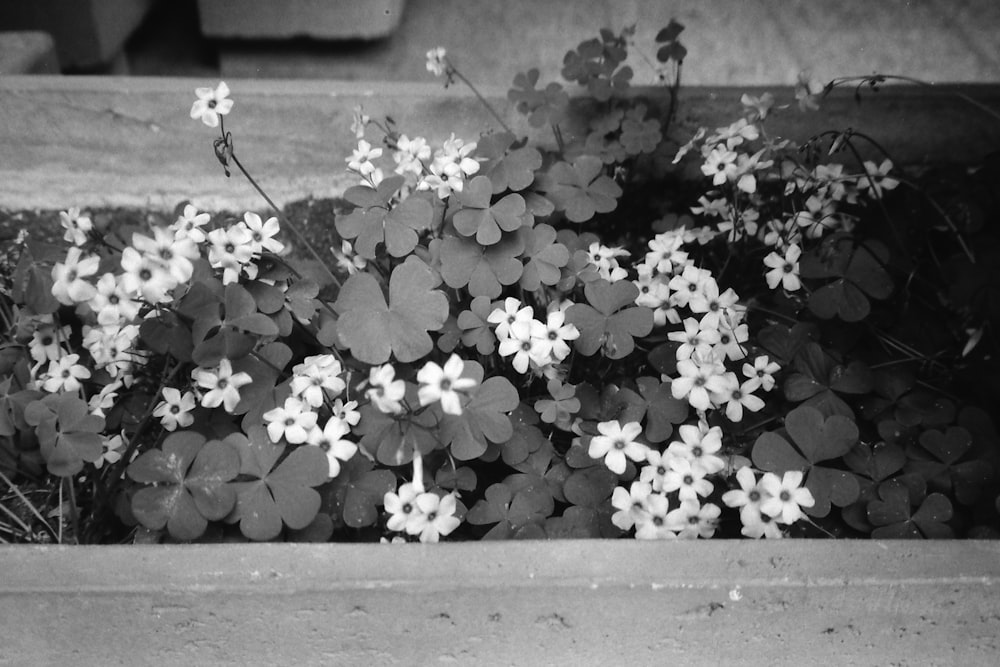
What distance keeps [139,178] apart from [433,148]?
687 mm

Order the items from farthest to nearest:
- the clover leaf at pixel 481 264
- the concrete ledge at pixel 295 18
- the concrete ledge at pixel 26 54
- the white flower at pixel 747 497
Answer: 1. the concrete ledge at pixel 295 18
2. the concrete ledge at pixel 26 54
3. the clover leaf at pixel 481 264
4. the white flower at pixel 747 497

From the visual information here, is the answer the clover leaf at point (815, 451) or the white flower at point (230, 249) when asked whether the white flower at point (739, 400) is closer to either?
the clover leaf at point (815, 451)

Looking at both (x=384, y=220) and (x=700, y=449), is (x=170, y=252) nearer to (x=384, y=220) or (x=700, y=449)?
(x=384, y=220)

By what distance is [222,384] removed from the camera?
3.97ft

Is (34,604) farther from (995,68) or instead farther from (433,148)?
(995,68)

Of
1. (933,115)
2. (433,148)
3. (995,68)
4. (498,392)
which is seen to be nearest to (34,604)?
(498,392)

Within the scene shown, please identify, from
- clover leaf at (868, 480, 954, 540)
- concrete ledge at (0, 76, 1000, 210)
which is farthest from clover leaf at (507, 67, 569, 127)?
clover leaf at (868, 480, 954, 540)


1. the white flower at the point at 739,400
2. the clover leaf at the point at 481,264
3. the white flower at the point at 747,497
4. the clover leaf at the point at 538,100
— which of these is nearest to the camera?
the white flower at the point at 747,497

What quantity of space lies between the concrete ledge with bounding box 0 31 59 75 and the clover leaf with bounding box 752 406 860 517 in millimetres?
1842

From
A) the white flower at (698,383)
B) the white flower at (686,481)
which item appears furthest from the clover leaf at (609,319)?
the white flower at (686,481)

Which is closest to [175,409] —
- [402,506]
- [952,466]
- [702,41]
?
[402,506]

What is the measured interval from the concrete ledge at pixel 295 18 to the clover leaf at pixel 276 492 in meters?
1.91

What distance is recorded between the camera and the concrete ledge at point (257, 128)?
5.43 ft

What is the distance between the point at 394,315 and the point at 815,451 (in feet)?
2.33
